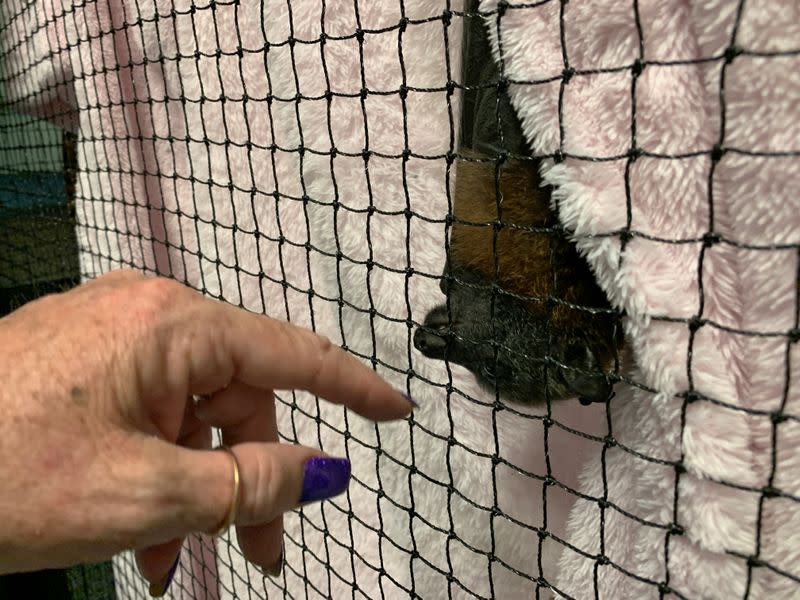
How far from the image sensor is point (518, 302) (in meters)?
0.36

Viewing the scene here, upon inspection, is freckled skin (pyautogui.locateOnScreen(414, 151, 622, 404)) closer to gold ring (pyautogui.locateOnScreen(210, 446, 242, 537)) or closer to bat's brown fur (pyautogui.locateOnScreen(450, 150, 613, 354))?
bat's brown fur (pyautogui.locateOnScreen(450, 150, 613, 354))

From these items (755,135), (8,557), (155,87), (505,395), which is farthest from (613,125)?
(155,87)

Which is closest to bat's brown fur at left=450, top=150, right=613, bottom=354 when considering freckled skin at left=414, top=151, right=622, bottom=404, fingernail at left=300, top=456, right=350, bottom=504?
freckled skin at left=414, top=151, right=622, bottom=404

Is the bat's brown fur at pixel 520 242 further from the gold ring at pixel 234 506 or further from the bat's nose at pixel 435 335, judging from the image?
the gold ring at pixel 234 506

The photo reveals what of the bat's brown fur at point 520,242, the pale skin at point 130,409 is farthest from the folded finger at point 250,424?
the bat's brown fur at point 520,242

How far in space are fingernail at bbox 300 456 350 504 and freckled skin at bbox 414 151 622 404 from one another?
10cm

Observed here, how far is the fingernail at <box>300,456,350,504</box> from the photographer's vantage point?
1.04 ft

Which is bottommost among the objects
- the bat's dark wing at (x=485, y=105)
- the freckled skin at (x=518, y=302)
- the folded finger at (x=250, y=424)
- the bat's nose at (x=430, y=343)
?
the folded finger at (x=250, y=424)

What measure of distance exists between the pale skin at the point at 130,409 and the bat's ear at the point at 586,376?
0.09 m

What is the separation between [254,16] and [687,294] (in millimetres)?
456

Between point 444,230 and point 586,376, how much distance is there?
0.58 feet

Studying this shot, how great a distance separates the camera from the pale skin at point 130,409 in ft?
0.84

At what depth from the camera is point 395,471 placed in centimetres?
60

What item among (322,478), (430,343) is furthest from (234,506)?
(430,343)
